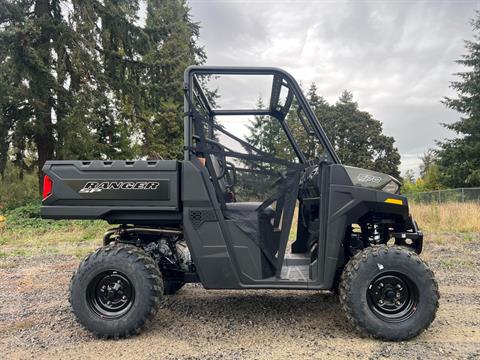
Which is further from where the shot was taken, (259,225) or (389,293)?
(259,225)

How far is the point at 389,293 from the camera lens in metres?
3.44

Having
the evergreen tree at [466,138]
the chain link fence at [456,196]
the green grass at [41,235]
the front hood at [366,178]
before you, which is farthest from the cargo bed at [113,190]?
the evergreen tree at [466,138]

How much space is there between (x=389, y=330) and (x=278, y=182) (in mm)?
1506

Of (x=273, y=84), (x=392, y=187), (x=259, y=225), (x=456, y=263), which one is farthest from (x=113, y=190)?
(x=456, y=263)

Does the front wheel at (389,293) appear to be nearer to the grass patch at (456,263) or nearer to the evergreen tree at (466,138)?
the grass patch at (456,263)

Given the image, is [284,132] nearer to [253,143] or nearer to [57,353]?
[253,143]

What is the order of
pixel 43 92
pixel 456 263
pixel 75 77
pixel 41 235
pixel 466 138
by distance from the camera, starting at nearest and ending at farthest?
pixel 456 263, pixel 41 235, pixel 43 92, pixel 75 77, pixel 466 138

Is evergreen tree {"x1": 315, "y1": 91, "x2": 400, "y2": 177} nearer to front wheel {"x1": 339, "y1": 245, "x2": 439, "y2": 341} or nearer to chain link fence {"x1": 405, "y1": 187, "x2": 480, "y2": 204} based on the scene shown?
chain link fence {"x1": 405, "y1": 187, "x2": 480, "y2": 204}

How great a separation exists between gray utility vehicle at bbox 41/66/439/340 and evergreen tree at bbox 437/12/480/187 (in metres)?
26.5

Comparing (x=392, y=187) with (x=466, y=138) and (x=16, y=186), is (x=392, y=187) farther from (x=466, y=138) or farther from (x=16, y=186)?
(x=466, y=138)

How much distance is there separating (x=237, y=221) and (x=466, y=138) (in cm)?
2890

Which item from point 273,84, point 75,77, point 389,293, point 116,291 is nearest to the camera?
point 389,293

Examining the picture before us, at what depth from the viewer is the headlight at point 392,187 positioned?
3617 mm

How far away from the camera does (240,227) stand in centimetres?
367
